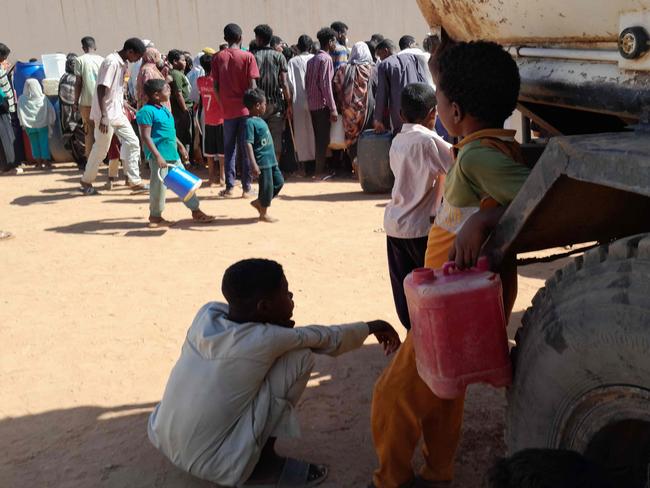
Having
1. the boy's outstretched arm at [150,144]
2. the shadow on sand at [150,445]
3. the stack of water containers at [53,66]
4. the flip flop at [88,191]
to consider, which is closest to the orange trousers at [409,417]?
the shadow on sand at [150,445]

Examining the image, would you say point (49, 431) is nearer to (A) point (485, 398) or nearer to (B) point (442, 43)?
(A) point (485, 398)

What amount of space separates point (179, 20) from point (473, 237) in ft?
65.1

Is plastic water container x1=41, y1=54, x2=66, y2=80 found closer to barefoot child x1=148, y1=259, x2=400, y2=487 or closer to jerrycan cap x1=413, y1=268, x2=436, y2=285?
barefoot child x1=148, y1=259, x2=400, y2=487

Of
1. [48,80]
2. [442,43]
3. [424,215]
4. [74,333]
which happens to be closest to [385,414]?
[424,215]

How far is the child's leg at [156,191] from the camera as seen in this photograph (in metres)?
7.30

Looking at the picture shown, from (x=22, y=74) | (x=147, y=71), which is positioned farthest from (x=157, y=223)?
(x=22, y=74)

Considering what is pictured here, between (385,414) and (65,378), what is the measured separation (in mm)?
2115

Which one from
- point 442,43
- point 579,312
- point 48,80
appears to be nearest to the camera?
point 579,312

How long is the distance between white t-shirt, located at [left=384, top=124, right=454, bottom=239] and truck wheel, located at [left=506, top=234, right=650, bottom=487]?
1440mm

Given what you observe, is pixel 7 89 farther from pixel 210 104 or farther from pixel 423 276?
pixel 423 276

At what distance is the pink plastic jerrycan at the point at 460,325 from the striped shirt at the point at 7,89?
38.0 feet

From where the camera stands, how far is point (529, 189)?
189 centimetres

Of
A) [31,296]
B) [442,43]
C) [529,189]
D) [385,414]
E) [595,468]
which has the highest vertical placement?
[442,43]

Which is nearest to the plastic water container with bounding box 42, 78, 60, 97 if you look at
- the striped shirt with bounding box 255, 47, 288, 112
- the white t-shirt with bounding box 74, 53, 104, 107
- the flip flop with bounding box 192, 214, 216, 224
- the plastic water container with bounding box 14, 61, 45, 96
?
the plastic water container with bounding box 14, 61, 45, 96
